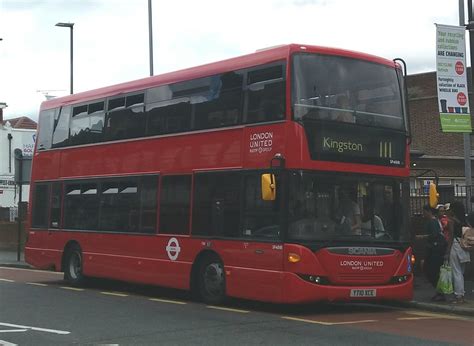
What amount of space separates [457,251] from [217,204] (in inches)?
181

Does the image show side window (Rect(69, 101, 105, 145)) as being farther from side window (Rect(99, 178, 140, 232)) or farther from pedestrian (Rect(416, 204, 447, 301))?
pedestrian (Rect(416, 204, 447, 301))

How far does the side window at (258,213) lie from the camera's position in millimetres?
10586

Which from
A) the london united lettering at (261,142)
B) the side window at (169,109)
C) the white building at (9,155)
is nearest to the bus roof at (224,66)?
the side window at (169,109)

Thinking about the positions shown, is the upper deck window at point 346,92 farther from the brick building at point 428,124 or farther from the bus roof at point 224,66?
the brick building at point 428,124

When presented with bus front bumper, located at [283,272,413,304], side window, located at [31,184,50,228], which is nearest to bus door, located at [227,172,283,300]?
bus front bumper, located at [283,272,413,304]

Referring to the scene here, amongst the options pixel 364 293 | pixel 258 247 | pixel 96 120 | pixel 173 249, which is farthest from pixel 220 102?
pixel 96 120

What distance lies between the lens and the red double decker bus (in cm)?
1050

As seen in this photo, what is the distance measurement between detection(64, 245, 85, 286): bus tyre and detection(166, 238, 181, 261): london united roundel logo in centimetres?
359

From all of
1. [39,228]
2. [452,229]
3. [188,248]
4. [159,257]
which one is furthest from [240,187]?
[39,228]

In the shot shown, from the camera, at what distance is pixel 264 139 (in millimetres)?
10930

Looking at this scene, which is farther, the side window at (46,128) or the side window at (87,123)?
the side window at (46,128)

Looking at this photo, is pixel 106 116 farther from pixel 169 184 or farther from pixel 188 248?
pixel 188 248

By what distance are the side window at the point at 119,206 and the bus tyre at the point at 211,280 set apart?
2236mm

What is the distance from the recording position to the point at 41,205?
55.1 ft
